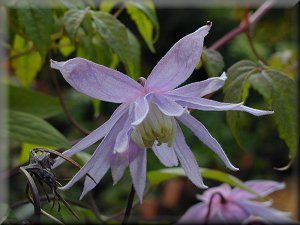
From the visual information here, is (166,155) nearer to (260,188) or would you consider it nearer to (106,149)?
(106,149)

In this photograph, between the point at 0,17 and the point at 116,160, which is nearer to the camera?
the point at 116,160

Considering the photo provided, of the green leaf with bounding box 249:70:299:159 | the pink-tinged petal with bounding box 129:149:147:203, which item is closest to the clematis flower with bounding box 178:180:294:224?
the green leaf with bounding box 249:70:299:159

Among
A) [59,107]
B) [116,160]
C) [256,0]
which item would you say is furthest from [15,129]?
[256,0]

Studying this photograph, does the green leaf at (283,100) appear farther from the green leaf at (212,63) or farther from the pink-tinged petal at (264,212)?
the pink-tinged petal at (264,212)

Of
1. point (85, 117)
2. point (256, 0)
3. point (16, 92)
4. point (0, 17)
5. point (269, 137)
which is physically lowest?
point (269, 137)

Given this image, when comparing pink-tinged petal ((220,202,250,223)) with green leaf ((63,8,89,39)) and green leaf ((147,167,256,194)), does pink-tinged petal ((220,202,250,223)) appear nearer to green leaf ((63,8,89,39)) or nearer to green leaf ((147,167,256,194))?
green leaf ((147,167,256,194))

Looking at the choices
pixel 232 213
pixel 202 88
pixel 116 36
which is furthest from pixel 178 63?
pixel 232 213

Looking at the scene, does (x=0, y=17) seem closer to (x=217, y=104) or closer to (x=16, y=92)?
(x=16, y=92)
